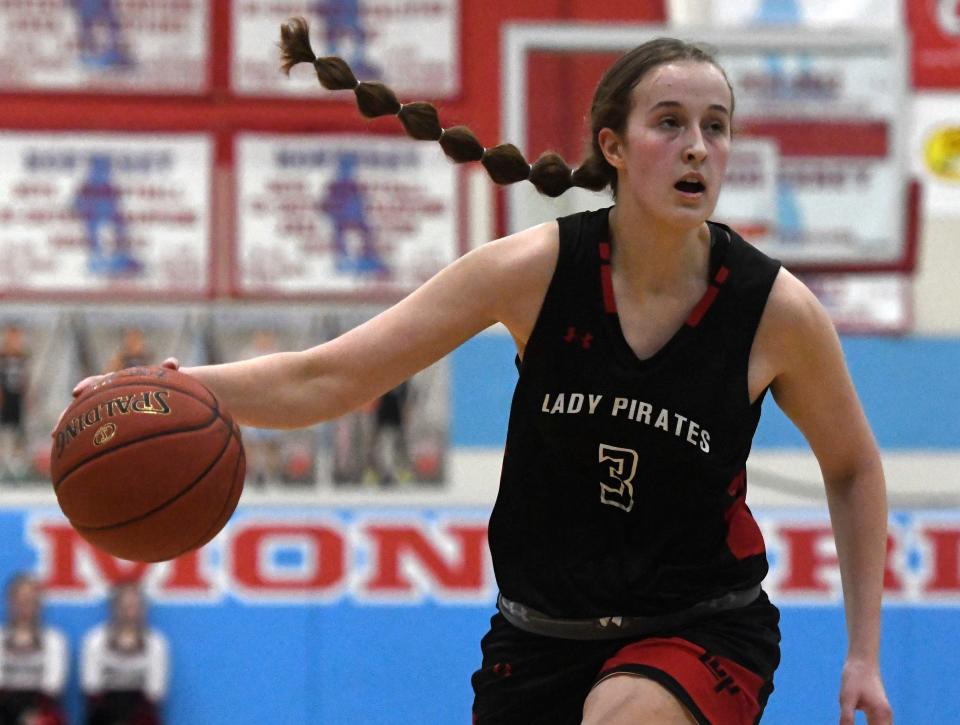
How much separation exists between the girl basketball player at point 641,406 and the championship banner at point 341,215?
11.9 feet

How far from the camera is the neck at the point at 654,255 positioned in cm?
248

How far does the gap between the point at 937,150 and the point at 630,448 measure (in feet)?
14.3

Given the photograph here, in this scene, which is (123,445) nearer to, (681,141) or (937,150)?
(681,141)

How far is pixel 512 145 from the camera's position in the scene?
110 inches

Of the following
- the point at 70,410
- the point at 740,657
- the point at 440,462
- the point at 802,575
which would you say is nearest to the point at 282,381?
the point at 70,410

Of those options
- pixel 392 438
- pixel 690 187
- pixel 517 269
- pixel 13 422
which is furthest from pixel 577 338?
pixel 13 422

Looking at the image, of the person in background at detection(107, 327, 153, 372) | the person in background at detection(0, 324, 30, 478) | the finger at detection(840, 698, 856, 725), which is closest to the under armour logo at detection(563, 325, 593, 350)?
the finger at detection(840, 698, 856, 725)

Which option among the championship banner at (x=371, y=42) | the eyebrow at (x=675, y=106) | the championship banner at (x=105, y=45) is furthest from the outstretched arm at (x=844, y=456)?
the championship banner at (x=105, y=45)

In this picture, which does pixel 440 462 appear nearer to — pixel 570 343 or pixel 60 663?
pixel 60 663

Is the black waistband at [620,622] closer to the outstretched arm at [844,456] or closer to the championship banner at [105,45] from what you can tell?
the outstretched arm at [844,456]

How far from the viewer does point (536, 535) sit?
2484mm

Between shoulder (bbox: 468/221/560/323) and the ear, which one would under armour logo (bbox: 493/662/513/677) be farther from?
the ear

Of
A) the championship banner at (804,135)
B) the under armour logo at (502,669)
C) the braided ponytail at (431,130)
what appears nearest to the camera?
the under armour logo at (502,669)

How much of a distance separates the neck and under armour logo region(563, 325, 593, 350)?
131 millimetres
